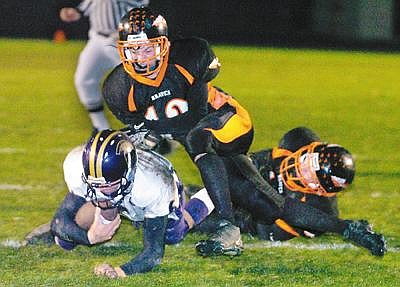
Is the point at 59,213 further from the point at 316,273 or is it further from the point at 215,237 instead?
the point at 316,273

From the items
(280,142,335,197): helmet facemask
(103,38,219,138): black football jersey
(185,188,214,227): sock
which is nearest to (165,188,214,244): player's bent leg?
(185,188,214,227): sock

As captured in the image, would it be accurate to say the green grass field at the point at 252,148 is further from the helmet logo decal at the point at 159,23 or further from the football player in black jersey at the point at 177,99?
the helmet logo decal at the point at 159,23

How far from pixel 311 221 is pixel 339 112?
15.3 ft

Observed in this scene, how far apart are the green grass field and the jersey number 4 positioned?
62cm

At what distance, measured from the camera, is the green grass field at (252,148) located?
384 centimetres

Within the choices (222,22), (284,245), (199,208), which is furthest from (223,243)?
(222,22)

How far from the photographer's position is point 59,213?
3916 millimetres

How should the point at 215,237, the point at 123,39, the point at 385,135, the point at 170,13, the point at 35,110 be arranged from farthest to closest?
the point at 170,13 < the point at 35,110 < the point at 385,135 < the point at 123,39 < the point at 215,237

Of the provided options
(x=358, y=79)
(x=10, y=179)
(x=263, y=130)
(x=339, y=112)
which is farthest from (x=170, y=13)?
(x=10, y=179)

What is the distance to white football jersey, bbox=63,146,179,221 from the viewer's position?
3.65 metres

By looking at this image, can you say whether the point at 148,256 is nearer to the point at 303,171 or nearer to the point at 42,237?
the point at 42,237

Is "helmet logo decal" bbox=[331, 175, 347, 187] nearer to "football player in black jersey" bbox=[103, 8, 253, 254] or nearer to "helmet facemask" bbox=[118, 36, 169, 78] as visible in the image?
"football player in black jersey" bbox=[103, 8, 253, 254]

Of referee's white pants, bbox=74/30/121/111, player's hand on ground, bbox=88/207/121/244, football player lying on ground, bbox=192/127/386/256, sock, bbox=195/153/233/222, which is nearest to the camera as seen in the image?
player's hand on ground, bbox=88/207/121/244

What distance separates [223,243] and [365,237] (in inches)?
24.6
